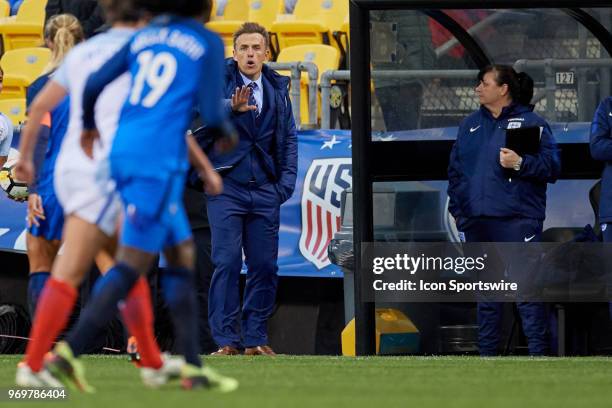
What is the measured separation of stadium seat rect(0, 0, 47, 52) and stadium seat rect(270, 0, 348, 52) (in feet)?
9.69

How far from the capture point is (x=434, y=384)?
726 cm

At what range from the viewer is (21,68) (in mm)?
16219

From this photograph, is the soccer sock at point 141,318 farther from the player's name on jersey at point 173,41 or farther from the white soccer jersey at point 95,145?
the player's name on jersey at point 173,41

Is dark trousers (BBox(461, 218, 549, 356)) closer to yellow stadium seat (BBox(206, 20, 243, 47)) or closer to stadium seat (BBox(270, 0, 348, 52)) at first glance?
stadium seat (BBox(270, 0, 348, 52))

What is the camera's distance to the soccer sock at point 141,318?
6633 mm

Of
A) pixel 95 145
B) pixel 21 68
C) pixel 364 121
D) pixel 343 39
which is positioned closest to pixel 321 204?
pixel 364 121

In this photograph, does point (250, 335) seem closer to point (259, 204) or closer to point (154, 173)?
point (259, 204)

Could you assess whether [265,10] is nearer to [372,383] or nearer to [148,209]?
[372,383]

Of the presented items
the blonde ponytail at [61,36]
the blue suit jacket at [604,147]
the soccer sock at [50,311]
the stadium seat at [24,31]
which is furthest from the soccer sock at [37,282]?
the stadium seat at [24,31]

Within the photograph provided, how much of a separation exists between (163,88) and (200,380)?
123cm

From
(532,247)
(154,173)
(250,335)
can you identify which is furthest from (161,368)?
(532,247)

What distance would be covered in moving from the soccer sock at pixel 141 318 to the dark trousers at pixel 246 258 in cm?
353

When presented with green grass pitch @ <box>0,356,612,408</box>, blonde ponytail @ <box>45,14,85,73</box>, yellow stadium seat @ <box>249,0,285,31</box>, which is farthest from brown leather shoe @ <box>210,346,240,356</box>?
yellow stadium seat @ <box>249,0,285,31</box>

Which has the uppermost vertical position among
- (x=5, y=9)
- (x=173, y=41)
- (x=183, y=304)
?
(x=5, y=9)
